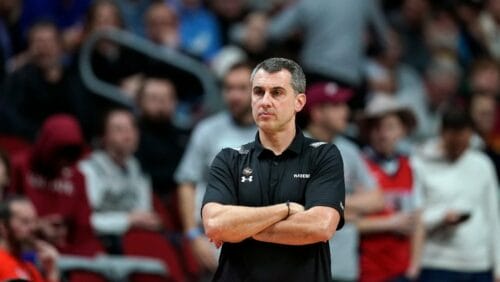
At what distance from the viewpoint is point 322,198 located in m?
5.73

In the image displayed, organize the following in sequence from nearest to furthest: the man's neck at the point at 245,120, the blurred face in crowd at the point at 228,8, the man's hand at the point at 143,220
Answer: the man's neck at the point at 245,120 → the man's hand at the point at 143,220 → the blurred face in crowd at the point at 228,8

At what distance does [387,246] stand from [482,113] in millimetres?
2644

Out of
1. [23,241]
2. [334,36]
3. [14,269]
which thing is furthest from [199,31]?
[14,269]

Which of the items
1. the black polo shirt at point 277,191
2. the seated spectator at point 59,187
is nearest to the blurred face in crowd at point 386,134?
the seated spectator at point 59,187

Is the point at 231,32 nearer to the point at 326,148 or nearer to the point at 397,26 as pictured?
the point at 397,26

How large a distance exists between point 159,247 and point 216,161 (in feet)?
13.0

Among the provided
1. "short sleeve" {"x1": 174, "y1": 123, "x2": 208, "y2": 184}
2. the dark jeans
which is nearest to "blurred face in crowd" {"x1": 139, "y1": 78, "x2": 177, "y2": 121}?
"short sleeve" {"x1": 174, "y1": 123, "x2": 208, "y2": 184}

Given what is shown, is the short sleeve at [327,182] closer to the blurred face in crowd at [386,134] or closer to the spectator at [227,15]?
the blurred face in crowd at [386,134]

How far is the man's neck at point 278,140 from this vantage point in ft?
19.1

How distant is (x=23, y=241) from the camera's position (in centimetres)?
813

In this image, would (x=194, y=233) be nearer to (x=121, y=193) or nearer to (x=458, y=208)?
(x=121, y=193)

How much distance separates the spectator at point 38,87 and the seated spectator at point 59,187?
4.10 feet

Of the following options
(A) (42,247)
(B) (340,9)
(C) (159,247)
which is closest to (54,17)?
(B) (340,9)

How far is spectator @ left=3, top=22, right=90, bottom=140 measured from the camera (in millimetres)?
10734
